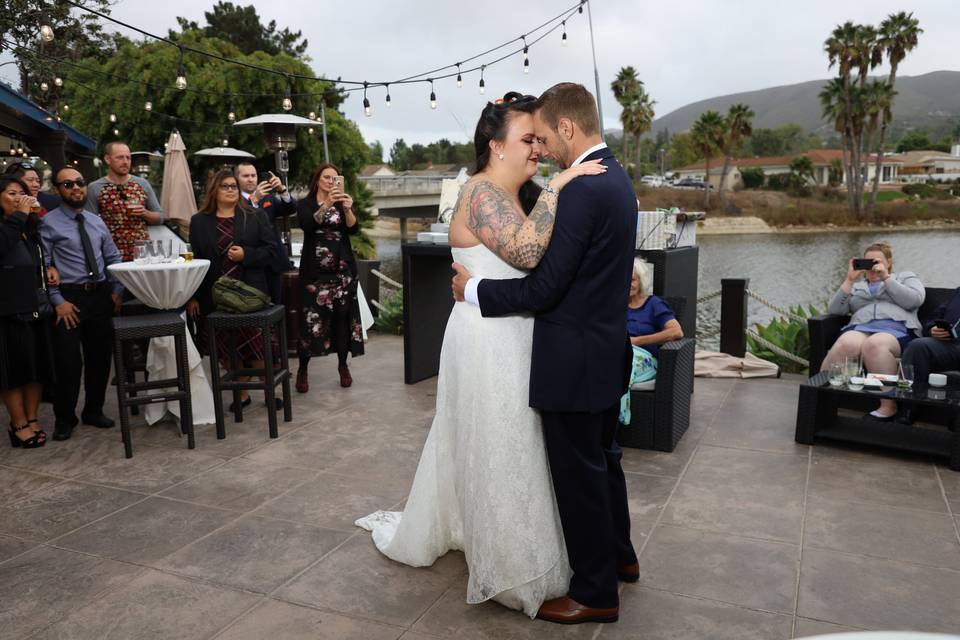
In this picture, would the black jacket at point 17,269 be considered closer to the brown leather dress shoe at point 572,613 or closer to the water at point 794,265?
the brown leather dress shoe at point 572,613

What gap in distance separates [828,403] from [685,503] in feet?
4.63

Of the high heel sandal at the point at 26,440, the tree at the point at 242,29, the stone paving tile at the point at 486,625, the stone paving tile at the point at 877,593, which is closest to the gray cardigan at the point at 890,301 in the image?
the stone paving tile at the point at 877,593

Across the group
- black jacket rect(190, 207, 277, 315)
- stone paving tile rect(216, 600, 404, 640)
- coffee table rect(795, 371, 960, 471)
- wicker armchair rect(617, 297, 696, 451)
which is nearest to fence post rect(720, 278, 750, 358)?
coffee table rect(795, 371, 960, 471)

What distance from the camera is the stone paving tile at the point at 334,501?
305 centimetres

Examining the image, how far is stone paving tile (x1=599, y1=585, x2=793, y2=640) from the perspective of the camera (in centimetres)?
217

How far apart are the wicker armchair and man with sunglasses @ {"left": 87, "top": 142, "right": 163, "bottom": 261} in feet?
11.5

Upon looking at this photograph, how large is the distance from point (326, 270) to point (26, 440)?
2.05 metres

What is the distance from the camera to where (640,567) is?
8.59 feet

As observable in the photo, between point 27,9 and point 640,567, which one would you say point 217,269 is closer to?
point 640,567

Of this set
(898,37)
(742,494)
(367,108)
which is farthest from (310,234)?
(898,37)

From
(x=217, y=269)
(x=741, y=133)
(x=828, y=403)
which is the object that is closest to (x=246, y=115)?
(x=217, y=269)

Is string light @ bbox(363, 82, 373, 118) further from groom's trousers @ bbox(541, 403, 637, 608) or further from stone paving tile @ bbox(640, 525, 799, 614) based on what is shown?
groom's trousers @ bbox(541, 403, 637, 608)

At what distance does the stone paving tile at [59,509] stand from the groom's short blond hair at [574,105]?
2.54m

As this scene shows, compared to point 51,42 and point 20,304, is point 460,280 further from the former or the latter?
point 51,42
